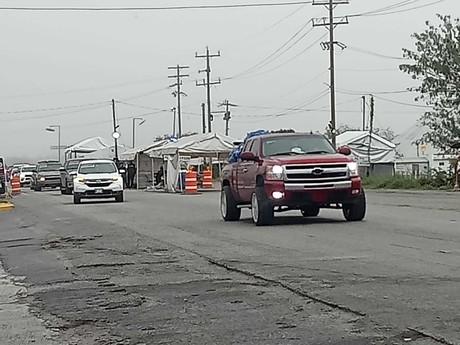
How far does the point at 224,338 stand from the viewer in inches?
284

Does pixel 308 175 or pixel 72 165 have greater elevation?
pixel 72 165

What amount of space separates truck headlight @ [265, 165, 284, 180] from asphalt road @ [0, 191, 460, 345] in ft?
3.25

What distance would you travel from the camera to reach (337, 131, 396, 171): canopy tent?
255 feet

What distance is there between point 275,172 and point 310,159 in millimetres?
722

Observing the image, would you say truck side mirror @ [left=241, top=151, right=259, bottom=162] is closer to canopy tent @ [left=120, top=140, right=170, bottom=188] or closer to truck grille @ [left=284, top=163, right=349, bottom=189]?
truck grille @ [left=284, top=163, right=349, bottom=189]

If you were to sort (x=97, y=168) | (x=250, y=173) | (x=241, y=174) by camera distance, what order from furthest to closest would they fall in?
(x=97, y=168) → (x=241, y=174) → (x=250, y=173)

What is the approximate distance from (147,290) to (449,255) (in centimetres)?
438

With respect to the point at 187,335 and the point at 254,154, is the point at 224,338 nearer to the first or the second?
the point at 187,335

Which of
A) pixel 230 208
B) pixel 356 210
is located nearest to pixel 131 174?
pixel 230 208

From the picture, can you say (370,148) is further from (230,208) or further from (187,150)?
(230,208)

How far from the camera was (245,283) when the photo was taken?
10.1 m

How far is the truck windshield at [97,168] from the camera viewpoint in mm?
34312

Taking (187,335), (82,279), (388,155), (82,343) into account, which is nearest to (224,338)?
(187,335)

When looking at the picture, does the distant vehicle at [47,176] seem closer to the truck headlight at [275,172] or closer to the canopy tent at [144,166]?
the canopy tent at [144,166]
